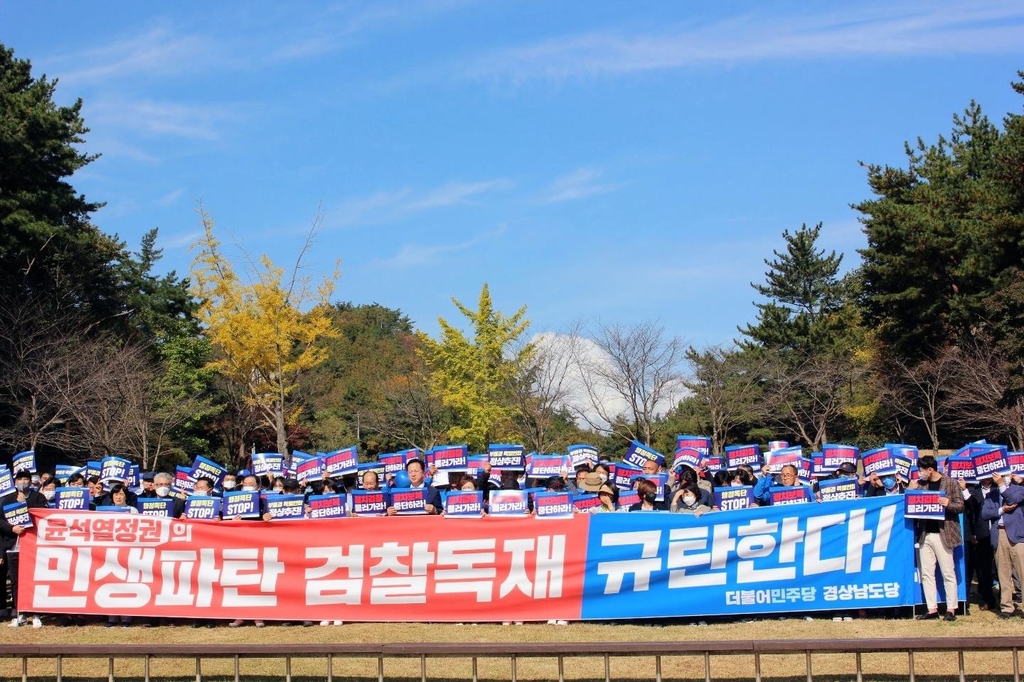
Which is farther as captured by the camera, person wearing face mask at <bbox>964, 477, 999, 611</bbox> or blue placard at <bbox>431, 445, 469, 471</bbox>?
blue placard at <bbox>431, 445, 469, 471</bbox>

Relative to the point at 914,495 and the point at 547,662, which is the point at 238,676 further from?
the point at 914,495

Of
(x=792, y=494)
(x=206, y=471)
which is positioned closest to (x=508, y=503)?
(x=792, y=494)

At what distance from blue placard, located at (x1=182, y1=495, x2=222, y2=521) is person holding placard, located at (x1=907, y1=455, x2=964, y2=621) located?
7918 mm

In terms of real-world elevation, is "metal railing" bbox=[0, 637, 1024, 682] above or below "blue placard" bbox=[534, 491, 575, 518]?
below

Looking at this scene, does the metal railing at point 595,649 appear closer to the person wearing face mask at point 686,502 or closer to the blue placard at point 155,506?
the person wearing face mask at point 686,502

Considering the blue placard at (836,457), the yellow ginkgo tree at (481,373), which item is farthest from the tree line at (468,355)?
the blue placard at (836,457)

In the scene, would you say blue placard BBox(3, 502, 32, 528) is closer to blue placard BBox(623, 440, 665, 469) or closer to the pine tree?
blue placard BBox(623, 440, 665, 469)

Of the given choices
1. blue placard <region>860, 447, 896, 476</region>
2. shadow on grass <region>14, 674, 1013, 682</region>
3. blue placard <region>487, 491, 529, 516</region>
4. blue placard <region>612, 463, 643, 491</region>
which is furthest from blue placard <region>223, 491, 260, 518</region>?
blue placard <region>860, 447, 896, 476</region>

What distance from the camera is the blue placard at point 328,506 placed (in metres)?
12.5

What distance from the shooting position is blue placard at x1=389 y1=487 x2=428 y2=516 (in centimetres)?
1288

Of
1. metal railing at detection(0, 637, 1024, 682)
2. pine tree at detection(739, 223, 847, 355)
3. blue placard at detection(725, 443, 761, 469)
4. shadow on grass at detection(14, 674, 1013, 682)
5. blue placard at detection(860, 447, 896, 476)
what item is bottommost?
shadow on grass at detection(14, 674, 1013, 682)

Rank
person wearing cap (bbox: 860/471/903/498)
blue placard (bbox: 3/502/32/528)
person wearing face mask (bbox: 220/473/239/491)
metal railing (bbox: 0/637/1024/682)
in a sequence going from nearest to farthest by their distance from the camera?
metal railing (bbox: 0/637/1024/682) → blue placard (bbox: 3/502/32/528) → person wearing cap (bbox: 860/471/903/498) → person wearing face mask (bbox: 220/473/239/491)

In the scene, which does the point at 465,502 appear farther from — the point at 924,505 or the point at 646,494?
the point at 924,505

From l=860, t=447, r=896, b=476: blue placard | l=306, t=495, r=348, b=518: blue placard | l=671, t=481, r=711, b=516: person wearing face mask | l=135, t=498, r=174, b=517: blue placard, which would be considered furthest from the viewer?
l=860, t=447, r=896, b=476: blue placard
